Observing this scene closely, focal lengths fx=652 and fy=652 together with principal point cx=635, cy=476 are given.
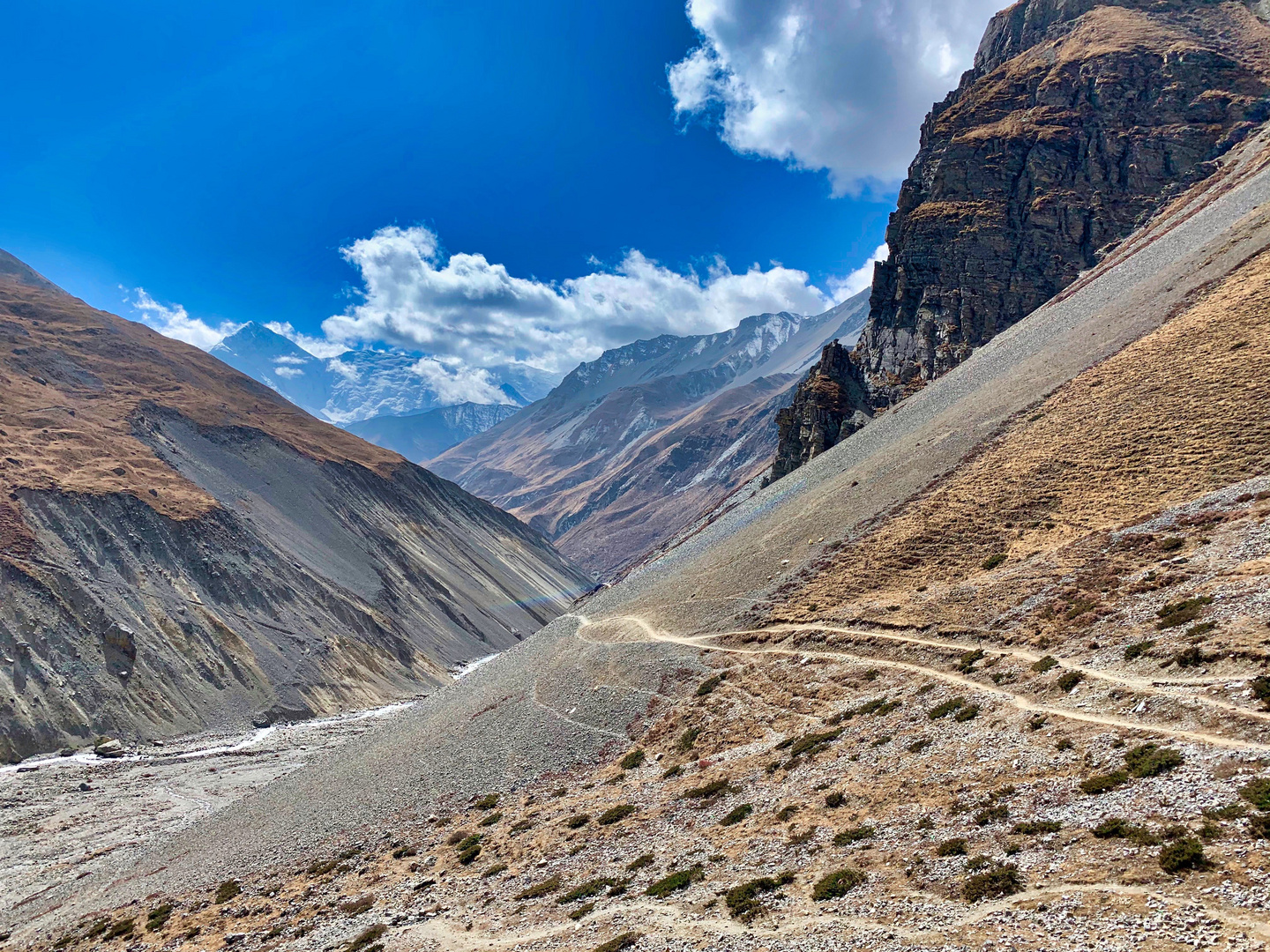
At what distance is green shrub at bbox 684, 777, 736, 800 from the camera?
860 inches

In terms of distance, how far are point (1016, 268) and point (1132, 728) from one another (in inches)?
3982

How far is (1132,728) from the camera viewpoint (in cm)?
1559

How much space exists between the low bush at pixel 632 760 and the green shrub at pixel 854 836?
39.6ft

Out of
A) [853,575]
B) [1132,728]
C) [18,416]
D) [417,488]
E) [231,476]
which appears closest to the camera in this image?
[1132,728]

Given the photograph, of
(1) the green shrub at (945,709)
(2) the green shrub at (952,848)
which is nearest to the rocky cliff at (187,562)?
(1) the green shrub at (945,709)

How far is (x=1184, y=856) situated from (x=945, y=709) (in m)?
9.78

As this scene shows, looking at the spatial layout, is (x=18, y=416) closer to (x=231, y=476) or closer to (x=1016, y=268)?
(x=231, y=476)

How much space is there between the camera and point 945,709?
67.5ft

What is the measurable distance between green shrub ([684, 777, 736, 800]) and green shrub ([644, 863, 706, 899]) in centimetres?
419

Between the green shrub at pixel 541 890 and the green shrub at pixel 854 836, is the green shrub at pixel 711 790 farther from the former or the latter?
the green shrub at pixel 854 836

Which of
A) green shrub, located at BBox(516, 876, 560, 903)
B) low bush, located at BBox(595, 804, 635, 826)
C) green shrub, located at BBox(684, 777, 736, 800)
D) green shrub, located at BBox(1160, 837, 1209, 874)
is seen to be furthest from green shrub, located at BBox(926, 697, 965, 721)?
green shrub, located at BBox(516, 876, 560, 903)

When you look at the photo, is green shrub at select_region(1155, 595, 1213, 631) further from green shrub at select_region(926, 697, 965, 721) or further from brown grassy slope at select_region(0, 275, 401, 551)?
brown grassy slope at select_region(0, 275, 401, 551)

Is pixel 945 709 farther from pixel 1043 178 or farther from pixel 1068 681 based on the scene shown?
pixel 1043 178

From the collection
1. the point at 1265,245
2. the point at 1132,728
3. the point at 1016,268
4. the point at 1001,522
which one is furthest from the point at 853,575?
the point at 1016,268
